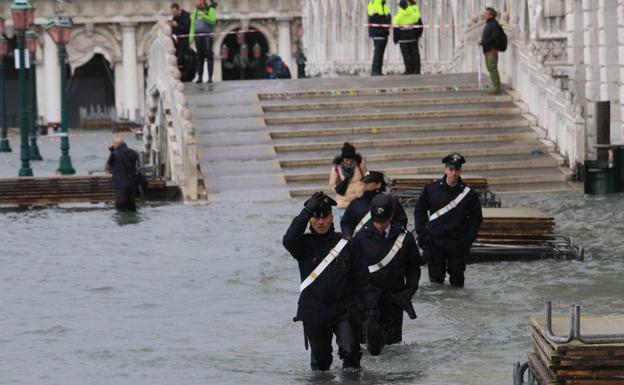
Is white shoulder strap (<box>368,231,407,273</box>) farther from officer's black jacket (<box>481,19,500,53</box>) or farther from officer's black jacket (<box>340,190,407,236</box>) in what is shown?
officer's black jacket (<box>481,19,500,53</box>)

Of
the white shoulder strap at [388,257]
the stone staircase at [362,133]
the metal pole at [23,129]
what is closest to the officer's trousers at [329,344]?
the white shoulder strap at [388,257]

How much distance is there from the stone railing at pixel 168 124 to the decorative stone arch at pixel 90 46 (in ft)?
135

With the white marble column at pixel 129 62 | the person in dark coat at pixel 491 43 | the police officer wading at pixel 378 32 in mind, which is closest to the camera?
the person in dark coat at pixel 491 43

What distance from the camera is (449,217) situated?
18828 mm

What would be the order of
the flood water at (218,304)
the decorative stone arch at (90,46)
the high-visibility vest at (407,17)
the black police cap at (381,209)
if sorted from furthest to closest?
the decorative stone arch at (90,46), the high-visibility vest at (407,17), the flood water at (218,304), the black police cap at (381,209)

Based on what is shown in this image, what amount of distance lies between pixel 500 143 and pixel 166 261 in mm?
12086

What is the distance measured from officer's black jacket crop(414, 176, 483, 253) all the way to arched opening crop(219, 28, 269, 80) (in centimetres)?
7055

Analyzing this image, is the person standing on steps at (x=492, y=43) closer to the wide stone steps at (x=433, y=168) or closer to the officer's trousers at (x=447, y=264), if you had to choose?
the wide stone steps at (x=433, y=168)

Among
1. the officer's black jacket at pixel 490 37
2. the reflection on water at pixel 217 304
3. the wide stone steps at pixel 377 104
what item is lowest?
the reflection on water at pixel 217 304

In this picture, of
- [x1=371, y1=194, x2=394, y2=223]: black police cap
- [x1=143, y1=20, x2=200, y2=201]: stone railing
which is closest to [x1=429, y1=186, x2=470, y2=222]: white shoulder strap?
[x1=371, y1=194, x2=394, y2=223]: black police cap

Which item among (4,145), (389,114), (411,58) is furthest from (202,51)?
(4,145)

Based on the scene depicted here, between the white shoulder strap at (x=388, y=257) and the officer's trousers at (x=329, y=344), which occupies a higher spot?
the white shoulder strap at (x=388, y=257)

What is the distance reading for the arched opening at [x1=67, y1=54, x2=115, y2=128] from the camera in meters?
89.0

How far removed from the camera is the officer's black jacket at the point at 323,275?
1419 cm
